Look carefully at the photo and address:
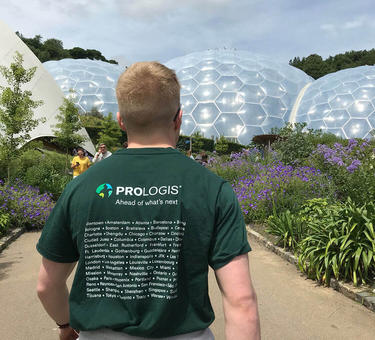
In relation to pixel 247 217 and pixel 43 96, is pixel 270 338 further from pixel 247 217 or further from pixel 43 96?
pixel 43 96

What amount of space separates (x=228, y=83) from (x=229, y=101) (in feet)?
6.03

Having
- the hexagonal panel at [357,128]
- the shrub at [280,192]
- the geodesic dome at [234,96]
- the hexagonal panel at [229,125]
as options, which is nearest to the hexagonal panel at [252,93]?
the geodesic dome at [234,96]

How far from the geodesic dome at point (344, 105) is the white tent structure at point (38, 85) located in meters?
18.2

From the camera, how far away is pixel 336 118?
92.5ft

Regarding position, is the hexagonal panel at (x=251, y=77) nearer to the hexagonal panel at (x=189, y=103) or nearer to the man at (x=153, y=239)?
the hexagonal panel at (x=189, y=103)

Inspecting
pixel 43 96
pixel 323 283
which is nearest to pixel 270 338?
pixel 323 283

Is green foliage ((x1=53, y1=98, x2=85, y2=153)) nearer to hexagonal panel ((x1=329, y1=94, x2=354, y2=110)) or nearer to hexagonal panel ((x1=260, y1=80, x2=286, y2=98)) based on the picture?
hexagonal panel ((x1=260, y1=80, x2=286, y2=98))

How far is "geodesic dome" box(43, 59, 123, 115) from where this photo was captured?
3528 cm

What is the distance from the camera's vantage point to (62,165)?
15297 mm

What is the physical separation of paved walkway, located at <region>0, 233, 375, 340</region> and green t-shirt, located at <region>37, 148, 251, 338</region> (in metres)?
2.52

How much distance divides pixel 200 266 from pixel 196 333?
0.24 m

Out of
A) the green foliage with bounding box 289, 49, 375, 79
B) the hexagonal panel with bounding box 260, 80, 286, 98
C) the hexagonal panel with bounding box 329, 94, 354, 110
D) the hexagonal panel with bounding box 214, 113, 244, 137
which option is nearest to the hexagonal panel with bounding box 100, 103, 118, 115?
the hexagonal panel with bounding box 214, 113, 244, 137

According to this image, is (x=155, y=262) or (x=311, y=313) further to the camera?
(x=311, y=313)

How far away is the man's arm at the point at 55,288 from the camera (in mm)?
1452
